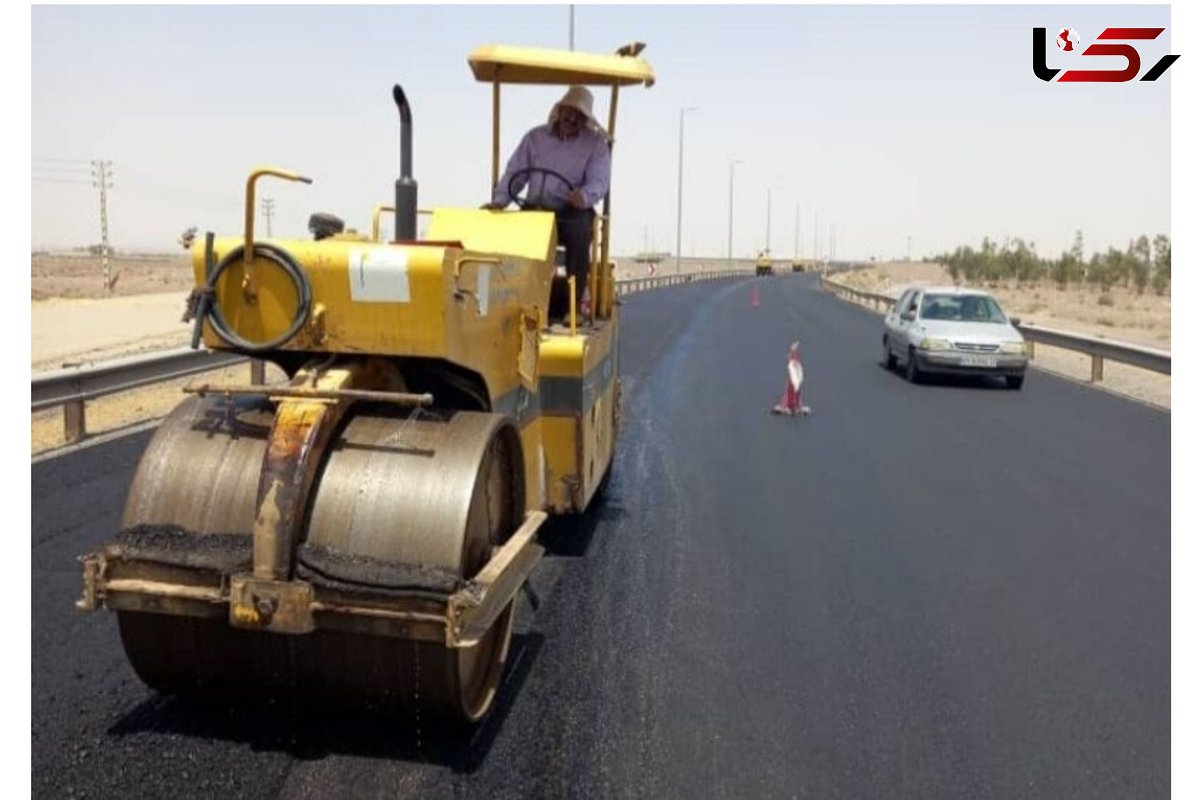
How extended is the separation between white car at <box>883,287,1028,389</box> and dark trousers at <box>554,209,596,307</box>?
10841 millimetres

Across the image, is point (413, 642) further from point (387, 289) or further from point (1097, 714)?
point (1097, 714)

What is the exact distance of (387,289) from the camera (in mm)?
4219

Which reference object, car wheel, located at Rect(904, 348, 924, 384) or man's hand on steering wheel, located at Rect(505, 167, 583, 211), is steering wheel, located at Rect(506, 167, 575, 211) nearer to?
man's hand on steering wheel, located at Rect(505, 167, 583, 211)

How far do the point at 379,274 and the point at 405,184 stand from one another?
5.32 ft

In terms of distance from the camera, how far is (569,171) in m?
7.68

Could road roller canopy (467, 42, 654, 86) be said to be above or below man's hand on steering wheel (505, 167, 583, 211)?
above

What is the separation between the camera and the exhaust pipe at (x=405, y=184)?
5.53 metres

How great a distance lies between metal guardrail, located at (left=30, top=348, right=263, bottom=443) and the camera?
9.16 m

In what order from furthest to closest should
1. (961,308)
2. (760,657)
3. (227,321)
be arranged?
(961,308) < (760,657) < (227,321)

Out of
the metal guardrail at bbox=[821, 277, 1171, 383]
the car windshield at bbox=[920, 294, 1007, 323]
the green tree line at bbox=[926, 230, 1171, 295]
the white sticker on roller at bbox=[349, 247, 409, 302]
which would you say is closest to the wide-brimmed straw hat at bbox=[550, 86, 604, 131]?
the white sticker on roller at bbox=[349, 247, 409, 302]

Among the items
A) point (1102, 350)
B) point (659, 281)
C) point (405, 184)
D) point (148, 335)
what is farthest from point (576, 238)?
point (659, 281)

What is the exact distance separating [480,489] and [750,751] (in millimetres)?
1342

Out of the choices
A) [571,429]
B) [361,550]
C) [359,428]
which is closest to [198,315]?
[359,428]

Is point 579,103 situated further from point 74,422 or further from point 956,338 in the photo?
point 956,338
